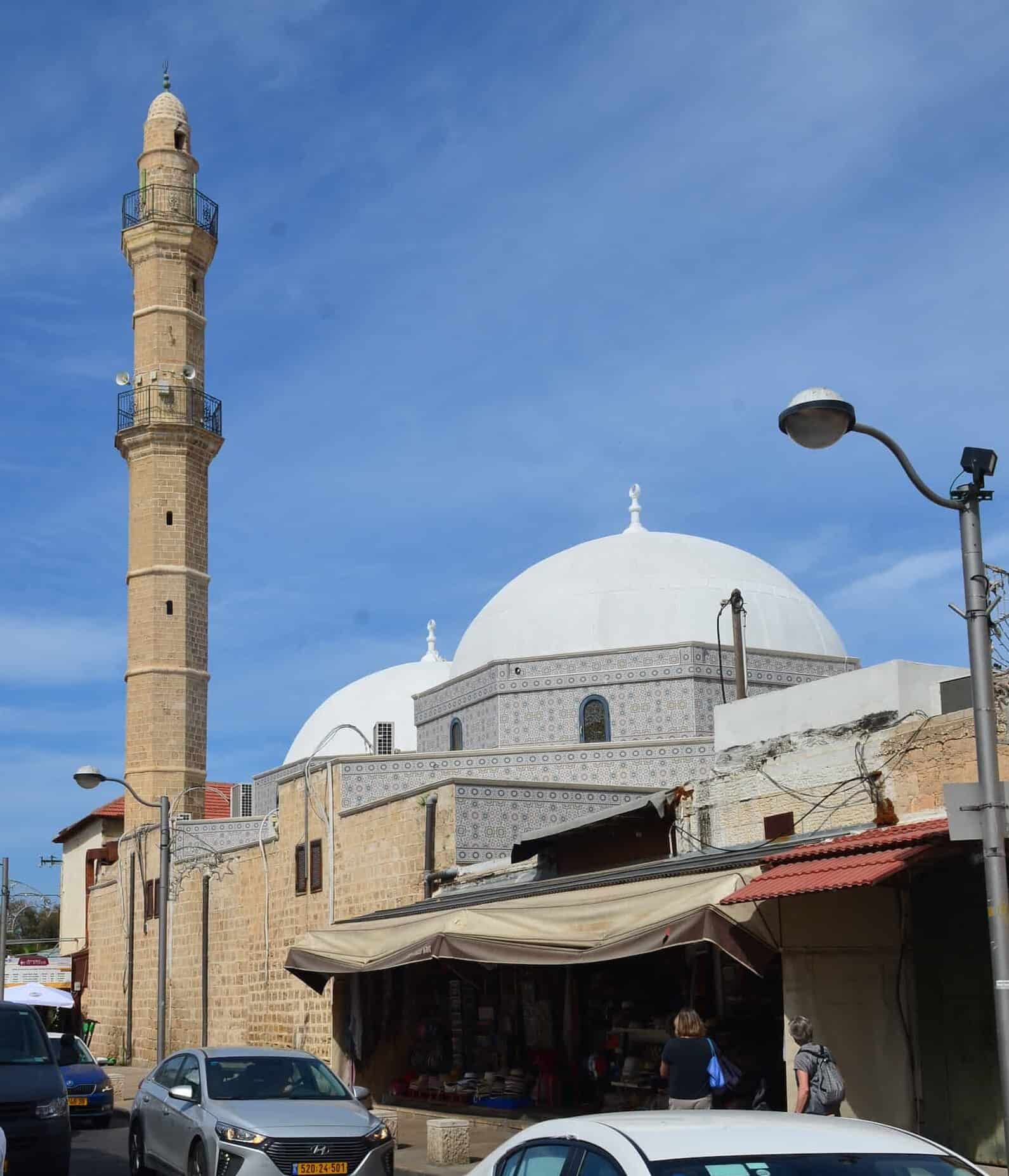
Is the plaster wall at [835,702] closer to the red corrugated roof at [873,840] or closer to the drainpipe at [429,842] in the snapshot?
the red corrugated roof at [873,840]

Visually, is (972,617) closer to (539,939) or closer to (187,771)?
(539,939)

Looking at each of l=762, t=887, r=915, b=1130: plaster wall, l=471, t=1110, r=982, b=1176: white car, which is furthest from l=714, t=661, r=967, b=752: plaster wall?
l=471, t=1110, r=982, b=1176: white car

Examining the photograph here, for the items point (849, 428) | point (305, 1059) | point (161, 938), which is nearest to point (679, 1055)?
point (305, 1059)

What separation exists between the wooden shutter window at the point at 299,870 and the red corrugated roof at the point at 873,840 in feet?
43.6

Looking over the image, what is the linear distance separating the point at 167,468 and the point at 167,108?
9.51 meters

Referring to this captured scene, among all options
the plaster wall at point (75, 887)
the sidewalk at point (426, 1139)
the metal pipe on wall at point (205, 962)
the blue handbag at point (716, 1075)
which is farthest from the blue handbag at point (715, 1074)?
the plaster wall at point (75, 887)

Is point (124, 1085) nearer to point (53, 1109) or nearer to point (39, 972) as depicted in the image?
point (53, 1109)

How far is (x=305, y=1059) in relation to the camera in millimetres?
11055

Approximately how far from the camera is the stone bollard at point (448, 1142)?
12258mm

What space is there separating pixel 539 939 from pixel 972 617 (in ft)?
18.5

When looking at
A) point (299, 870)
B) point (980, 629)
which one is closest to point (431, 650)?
point (299, 870)

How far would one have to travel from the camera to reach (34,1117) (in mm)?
10203

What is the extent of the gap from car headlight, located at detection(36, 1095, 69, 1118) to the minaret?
2257 cm

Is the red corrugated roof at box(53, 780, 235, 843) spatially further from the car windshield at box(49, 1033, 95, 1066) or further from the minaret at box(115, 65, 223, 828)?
the car windshield at box(49, 1033, 95, 1066)
